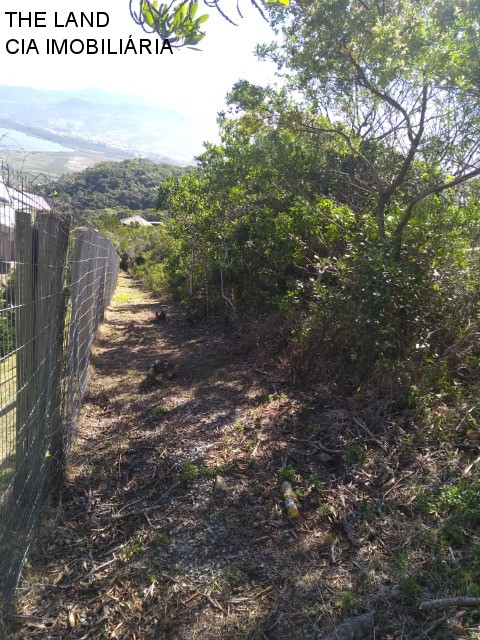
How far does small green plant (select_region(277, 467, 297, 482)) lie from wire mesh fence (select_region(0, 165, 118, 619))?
1.65m

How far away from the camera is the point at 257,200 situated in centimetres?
1023

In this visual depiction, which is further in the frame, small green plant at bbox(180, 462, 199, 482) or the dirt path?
small green plant at bbox(180, 462, 199, 482)

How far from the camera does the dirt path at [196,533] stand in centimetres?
283

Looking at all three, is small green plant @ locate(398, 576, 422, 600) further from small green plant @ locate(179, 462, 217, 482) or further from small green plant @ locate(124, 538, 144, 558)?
small green plant @ locate(179, 462, 217, 482)

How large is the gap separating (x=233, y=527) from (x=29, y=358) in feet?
5.76

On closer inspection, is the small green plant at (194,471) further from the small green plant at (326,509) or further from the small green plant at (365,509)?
the small green plant at (365,509)

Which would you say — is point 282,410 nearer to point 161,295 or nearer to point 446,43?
point 446,43

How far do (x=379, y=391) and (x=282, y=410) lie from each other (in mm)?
992

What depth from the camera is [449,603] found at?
2664mm

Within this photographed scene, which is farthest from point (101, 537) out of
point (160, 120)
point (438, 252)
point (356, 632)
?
point (160, 120)

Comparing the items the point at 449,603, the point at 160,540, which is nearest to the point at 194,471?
the point at 160,540

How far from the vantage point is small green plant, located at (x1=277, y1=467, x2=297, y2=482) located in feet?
13.3

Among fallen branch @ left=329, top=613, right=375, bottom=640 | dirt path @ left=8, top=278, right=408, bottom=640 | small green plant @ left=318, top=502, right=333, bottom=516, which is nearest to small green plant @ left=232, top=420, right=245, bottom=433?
dirt path @ left=8, top=278, right=408, bottom=640

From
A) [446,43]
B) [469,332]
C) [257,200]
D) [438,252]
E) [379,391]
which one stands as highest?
[446,43]
